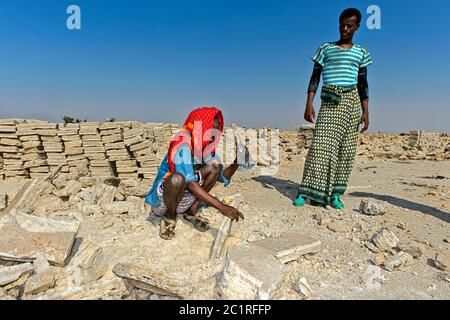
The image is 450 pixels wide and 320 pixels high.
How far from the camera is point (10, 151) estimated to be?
23.5 feet

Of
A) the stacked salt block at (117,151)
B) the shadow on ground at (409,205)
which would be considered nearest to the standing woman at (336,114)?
the shadow on ground at (409,205)

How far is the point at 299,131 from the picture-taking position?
12.7 meters

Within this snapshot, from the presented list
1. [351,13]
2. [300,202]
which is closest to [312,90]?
[351,13]

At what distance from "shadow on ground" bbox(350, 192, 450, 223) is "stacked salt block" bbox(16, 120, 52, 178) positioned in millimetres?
6135

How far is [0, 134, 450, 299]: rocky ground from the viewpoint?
7.11 feet

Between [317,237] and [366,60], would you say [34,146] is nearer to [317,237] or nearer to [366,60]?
[317,237]

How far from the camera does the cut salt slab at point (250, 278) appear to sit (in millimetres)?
1989

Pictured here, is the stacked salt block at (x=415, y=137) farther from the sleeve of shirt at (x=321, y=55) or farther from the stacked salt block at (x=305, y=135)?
the sleeve of shirt at (x=321, y=55)

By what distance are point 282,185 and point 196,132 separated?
2.85m

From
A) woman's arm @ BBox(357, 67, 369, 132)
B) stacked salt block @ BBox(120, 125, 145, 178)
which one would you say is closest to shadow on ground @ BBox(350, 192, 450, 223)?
woman's arm @ BBox(357, 67, 369, 132)

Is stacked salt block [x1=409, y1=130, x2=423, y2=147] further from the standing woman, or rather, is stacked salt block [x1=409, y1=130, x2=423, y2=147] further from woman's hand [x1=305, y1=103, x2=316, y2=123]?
woman's hand [x1=305, y1=103, x2=316, y2=123]

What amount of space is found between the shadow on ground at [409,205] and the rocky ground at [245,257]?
30mm
